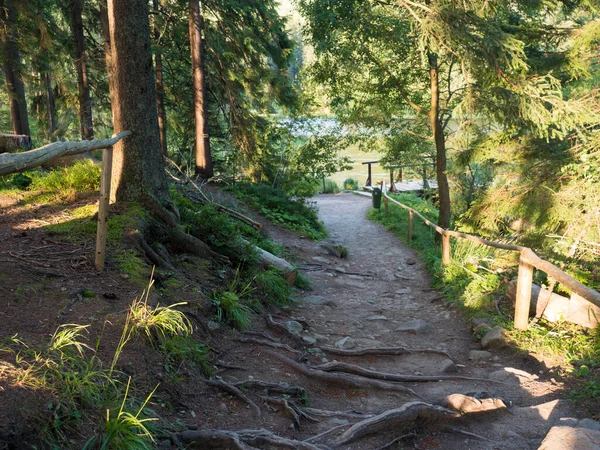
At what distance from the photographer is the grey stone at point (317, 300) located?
793cm

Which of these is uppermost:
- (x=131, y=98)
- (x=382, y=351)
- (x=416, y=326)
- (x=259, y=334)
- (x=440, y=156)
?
(x=131, y=98)

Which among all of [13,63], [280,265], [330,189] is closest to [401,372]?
[280,265]

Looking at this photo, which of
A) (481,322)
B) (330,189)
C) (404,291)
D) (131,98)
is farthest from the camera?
(330,189)

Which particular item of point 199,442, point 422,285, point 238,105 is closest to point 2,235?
point 199,442

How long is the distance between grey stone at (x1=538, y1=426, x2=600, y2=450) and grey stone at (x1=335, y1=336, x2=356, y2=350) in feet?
10.0

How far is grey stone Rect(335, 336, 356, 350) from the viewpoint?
604 cm

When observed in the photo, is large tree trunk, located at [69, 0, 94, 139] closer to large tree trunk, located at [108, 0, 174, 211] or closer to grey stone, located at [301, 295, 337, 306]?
large tree trunk, located at [108, 0, 174, 211]

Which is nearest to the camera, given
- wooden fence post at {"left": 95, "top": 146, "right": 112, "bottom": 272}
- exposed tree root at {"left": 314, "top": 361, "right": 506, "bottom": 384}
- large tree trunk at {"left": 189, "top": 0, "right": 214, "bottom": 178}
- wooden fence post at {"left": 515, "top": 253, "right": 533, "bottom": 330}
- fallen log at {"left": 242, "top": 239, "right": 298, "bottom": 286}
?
wooden fence post at {"left": 95, "top": 146, "right": 112, "bottom": 272}

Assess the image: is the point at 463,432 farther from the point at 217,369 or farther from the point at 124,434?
the point at 124,434

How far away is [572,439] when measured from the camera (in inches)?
119

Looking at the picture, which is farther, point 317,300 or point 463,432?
point 317,300

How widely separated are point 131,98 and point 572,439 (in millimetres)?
5653

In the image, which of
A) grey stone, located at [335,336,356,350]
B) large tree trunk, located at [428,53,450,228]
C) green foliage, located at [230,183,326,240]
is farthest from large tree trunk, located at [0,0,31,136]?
grey stone, located at [335,336,356,350]

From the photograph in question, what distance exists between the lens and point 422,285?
32.2ft
